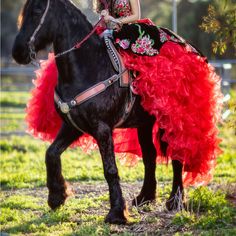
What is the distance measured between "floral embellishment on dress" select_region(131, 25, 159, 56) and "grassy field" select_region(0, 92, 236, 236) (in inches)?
46.1

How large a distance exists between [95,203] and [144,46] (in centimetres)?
198

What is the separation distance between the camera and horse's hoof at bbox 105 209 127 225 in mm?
6320

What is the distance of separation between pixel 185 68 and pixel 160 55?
30cm

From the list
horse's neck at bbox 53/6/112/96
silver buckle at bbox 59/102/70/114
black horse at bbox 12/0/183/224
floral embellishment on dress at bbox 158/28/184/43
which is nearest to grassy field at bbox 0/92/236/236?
black horse at bbox 12/0/183/224

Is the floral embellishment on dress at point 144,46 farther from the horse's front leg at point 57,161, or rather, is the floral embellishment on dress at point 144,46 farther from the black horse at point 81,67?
the horse's front leg at point 57,161

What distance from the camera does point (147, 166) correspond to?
7.45 m

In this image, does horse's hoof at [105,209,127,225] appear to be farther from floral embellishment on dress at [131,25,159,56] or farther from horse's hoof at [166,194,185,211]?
floral embellishment on dress at [131,25,159,56]

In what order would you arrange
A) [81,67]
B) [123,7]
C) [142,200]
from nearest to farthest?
1. [81,67]
2. [123,7]
3. [142,200]

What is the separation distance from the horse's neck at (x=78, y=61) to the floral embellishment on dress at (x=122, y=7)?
47 centimetres

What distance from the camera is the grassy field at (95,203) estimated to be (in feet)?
20.0

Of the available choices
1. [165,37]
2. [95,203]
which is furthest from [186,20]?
[165,37]

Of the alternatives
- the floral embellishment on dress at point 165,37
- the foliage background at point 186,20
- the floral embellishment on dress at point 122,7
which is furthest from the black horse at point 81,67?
the foliage background at point 186,20

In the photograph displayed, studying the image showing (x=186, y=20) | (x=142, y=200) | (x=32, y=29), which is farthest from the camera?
(x=186, y=20)

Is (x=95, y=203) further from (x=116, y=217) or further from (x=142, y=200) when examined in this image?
(x=116, y=217)
